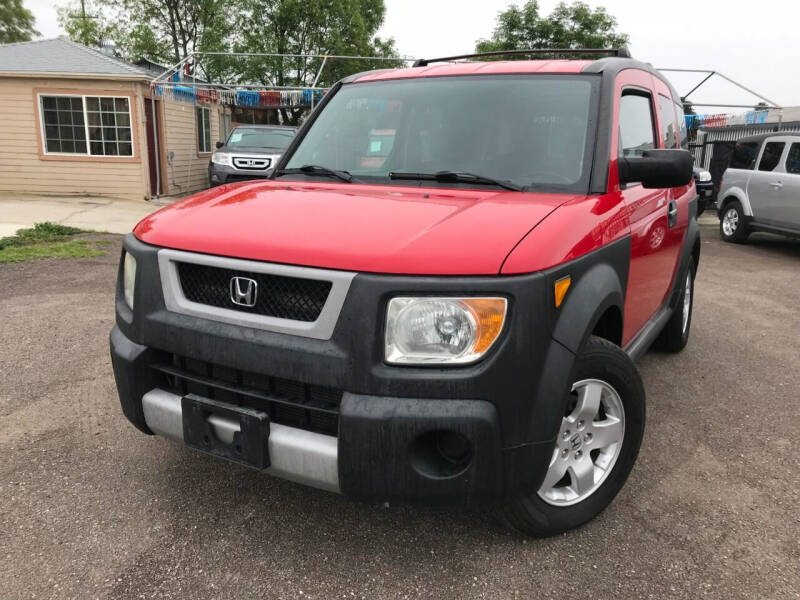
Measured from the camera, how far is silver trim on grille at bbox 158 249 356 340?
203 centimetres

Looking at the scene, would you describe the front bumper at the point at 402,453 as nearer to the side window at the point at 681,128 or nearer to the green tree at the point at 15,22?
the side window at the point at 681,128

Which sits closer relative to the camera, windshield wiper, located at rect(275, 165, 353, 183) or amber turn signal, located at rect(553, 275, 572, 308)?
amber turn signal, located at rect(553, 275, 572, 308)

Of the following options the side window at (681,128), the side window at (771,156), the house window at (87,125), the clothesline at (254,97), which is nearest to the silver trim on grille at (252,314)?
the side window at (681,128)

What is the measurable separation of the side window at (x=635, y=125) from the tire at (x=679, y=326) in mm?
1304

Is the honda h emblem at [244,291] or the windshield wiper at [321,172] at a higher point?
the windshield wiper at [321,172]

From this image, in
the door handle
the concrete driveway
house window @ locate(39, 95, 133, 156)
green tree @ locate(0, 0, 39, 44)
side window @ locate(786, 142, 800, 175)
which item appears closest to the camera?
the door handle

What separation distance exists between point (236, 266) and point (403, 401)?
2.37 feet

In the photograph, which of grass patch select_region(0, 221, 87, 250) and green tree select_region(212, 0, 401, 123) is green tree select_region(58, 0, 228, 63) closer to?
green tree select_region(212, 0, 401, 123)

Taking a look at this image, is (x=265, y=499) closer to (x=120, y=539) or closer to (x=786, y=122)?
(x=120, y=539)

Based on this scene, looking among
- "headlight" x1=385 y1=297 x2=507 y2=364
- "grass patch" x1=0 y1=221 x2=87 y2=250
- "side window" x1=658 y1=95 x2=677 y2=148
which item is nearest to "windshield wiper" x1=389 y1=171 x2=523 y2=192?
"headlight" x1=385 y1=297 x2=507 y2=364

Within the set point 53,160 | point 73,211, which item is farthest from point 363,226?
point 53,160

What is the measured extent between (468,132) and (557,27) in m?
29.0

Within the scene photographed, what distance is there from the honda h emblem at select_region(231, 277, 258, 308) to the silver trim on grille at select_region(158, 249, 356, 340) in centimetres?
4

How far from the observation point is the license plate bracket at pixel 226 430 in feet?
7.06
